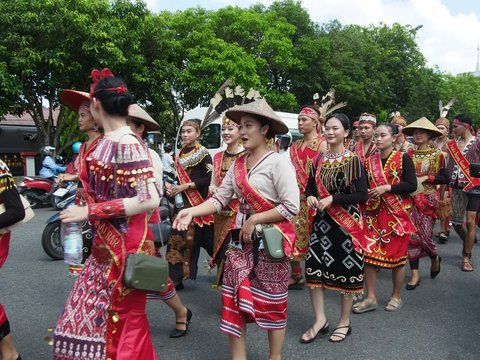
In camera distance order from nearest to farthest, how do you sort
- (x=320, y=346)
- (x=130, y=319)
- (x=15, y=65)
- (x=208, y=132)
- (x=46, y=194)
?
(x=130, y=319), (x=320, y=346), (x=46, y=194), (x=15, y=65), (x=208, y=132)

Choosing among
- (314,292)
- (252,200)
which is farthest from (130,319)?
(314,292)

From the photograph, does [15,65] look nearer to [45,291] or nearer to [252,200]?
[45,291]

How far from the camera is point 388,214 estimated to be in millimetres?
4402

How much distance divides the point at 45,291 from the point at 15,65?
31.6 feet

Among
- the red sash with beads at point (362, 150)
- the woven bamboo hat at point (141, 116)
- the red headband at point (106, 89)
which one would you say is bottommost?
the red sash with beads at point (362, 150)

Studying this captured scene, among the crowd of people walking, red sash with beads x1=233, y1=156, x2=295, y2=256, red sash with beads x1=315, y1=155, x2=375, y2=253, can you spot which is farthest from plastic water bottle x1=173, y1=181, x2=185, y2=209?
red sash with beads x1=233, y1=156, x2=295, y2=256

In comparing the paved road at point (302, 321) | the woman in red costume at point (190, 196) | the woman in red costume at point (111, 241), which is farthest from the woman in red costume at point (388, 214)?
the woman in red costume at point (111, 241)

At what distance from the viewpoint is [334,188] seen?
3699 millimetres

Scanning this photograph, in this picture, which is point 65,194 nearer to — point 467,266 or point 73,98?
point 73,98

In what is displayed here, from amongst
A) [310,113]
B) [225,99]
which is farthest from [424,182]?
[225,99]

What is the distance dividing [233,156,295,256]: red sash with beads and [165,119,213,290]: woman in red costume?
5.84 ft

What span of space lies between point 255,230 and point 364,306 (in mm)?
2098

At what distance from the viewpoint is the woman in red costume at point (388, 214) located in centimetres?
432

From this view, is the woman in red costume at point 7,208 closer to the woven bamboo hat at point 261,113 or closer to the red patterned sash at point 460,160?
the woven bamboo hat at point 261,113
